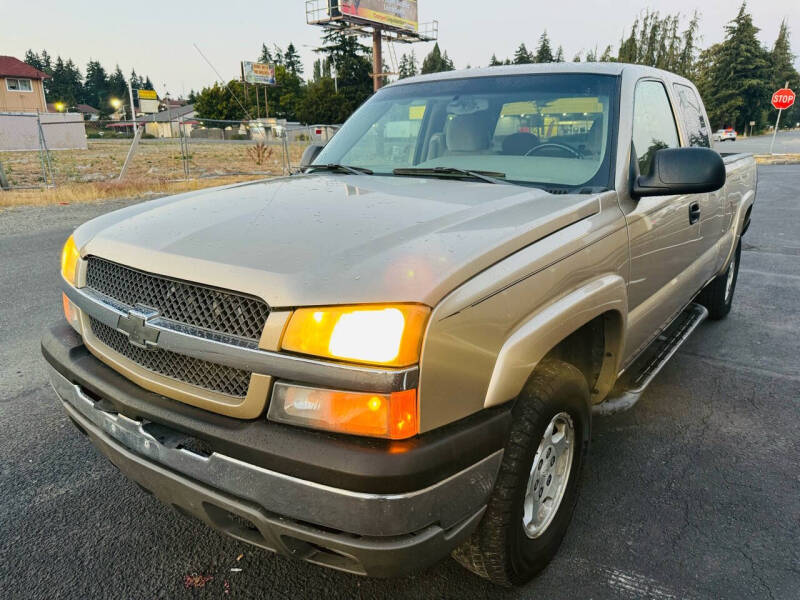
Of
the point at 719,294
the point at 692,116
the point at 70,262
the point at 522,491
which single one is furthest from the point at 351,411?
the point at 719,294

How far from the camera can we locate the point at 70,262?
2.33 meters

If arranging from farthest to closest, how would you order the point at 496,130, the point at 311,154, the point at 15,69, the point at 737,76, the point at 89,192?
1. the point at 737,76
2. the point at 15,69
3. the point at 89,192
4. the point at 311,154
5. the point at 496,130

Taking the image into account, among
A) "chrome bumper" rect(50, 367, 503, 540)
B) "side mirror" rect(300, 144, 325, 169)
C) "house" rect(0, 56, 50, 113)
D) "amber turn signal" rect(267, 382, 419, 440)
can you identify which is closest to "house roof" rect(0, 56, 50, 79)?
"house" rect(0, 56, 50, 113)

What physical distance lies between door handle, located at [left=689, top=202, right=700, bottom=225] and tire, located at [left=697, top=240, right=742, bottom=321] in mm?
1486

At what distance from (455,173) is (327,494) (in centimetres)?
176

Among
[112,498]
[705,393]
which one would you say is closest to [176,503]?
[112,498]

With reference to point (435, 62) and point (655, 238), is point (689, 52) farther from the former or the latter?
point (655, 238)

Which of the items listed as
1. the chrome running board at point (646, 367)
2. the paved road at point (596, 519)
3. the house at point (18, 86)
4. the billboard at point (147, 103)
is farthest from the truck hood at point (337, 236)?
the billboard at point (147, 103)

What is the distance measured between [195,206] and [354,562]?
1.52 m

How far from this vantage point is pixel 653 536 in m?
2.39

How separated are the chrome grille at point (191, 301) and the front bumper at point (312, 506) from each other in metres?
0.35

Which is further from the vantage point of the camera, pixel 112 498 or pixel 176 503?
pixel 112 498

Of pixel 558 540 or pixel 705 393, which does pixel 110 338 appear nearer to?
pixel 558 540

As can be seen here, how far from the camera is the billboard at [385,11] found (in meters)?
39.0
